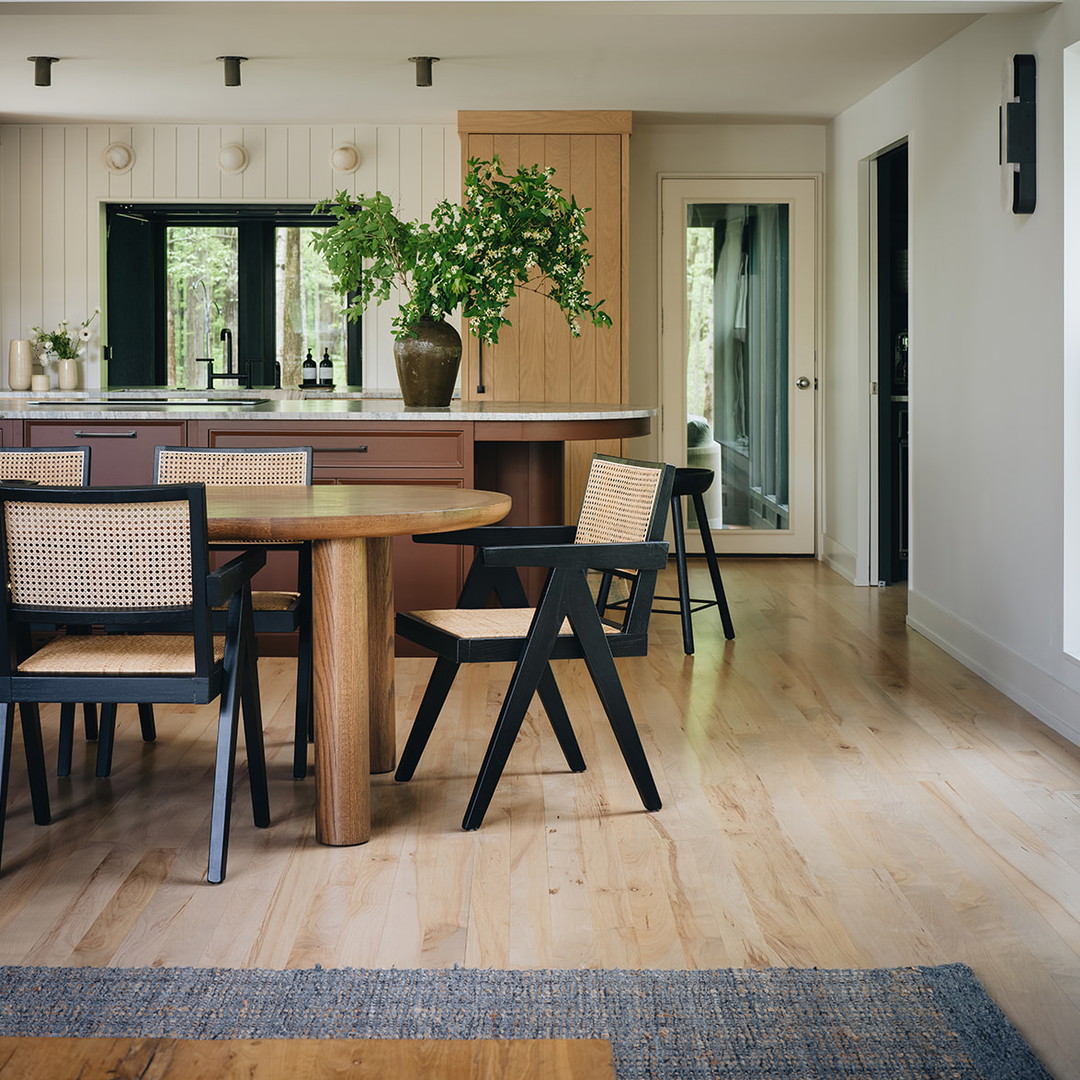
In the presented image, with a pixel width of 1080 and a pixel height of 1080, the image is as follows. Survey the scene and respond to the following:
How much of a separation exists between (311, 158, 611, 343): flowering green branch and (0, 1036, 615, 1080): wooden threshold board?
284 centimetres

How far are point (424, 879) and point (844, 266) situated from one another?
16.2 ft

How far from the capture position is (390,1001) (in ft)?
6.56

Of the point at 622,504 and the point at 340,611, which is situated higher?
the point at 622,504

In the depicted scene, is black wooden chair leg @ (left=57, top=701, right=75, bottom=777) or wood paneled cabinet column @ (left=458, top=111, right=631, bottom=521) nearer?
black wooden chair leg @ (left=57, top=701, right=75, bottom=777)

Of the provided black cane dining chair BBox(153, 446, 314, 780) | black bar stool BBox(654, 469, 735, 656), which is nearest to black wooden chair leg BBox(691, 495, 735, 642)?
black bar stool BBox(654, 469, 735, 656)

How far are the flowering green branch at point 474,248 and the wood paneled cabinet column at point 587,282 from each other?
80.7 inches

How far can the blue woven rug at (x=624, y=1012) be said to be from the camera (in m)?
1.84

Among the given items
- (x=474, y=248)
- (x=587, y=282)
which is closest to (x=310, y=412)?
(x=474, y=248)

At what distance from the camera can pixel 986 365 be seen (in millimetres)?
4344

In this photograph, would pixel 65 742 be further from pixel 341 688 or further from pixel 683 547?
pixel 683 547

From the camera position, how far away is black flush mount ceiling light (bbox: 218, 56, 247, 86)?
5.39 metres

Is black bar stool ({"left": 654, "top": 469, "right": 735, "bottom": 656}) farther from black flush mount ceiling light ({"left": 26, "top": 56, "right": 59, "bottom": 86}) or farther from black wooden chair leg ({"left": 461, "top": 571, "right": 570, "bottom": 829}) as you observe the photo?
black flush mount ceiling light ({"left": 26, "top": 56, "right": 59, "bottom": 86})

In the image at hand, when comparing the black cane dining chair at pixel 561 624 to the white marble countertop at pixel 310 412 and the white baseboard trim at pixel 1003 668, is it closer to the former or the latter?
the white marble countertop at pixel 310 412

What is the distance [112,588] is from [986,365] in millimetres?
3150
